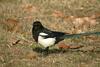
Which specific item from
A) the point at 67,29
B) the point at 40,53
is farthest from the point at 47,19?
the point at 40,53

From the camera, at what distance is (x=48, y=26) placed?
9914mm

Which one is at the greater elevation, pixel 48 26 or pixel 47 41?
pixel 47 41

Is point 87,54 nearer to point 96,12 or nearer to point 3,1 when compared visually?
point 96,12

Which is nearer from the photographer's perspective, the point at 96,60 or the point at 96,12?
the point at 96,60

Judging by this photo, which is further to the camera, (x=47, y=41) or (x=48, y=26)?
(x=48, y=26)

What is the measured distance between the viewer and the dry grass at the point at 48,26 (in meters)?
7.84

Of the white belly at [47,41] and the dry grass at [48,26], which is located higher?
the white belly at [47,41]

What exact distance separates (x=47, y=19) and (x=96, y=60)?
272cm

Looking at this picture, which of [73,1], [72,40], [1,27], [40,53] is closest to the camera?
[40,53]

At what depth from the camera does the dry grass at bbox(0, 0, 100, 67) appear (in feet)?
25.7

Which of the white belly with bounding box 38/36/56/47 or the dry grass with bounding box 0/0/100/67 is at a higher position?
the white belly with bounding box 38/36/56/47

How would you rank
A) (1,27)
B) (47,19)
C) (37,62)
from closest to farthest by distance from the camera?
(37,62) < (1,27) < (47,19)

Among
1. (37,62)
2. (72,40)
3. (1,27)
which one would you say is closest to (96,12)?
(72,40)

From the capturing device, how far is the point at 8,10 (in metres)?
10.6
